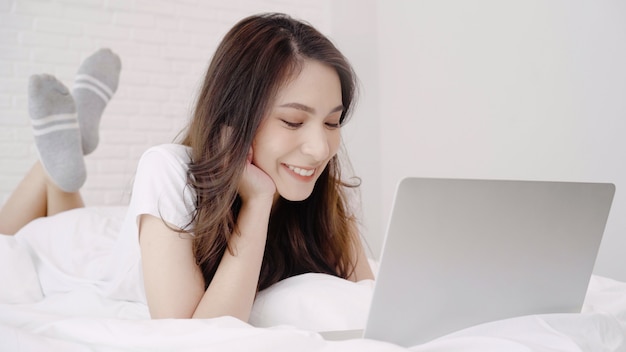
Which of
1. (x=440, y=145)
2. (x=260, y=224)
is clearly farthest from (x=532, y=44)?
(x=260, y=224)

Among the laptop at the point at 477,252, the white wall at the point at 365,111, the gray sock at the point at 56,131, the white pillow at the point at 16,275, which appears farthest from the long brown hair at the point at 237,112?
the white wall at the point at 365,111

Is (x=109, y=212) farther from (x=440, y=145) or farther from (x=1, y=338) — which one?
(x=440, y=145)

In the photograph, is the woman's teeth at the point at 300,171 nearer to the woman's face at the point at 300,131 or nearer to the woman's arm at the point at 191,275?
the woman's face at the point at 300,131

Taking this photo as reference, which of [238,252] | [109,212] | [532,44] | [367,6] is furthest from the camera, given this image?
[367,6]

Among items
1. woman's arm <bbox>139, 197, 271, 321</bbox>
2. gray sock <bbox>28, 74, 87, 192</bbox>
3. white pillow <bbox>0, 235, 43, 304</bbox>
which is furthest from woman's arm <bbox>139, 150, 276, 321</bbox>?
gray sock <bbox>28, 74, 87, 192</bbox>

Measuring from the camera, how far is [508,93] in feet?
10.1

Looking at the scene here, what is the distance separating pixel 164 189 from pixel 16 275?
659mm

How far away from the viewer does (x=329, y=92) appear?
1388 mm

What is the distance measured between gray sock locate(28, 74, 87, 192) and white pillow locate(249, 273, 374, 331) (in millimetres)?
1150

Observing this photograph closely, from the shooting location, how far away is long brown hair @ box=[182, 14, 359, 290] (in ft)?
4.36

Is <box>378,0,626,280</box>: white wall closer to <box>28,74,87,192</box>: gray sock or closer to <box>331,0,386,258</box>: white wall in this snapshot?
<box>331,0,386,258</box>: white wall

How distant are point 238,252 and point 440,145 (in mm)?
2421

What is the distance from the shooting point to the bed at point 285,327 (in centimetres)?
84

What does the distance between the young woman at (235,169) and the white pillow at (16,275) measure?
360 mm
